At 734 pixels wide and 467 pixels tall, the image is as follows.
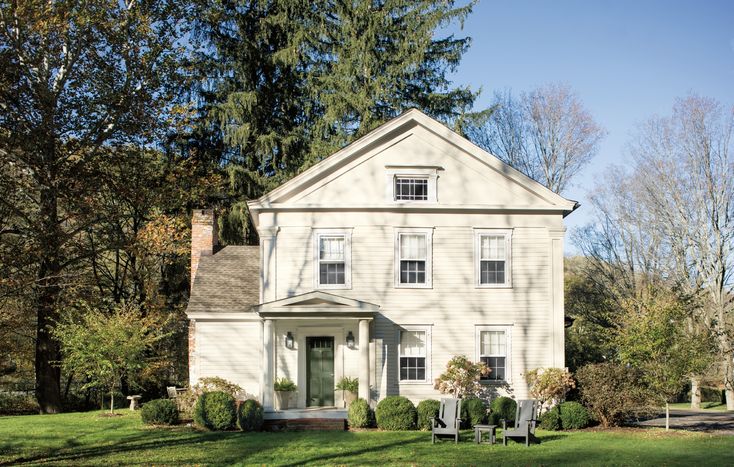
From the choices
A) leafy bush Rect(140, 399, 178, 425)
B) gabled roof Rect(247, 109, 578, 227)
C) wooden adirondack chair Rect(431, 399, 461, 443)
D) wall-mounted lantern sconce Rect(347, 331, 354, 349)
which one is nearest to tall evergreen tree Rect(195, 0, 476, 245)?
gabled roof Rect(247, 109, 578, 227)

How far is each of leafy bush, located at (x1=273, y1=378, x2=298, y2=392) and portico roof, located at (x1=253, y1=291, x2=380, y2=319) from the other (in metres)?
2.12

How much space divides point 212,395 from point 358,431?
401cm

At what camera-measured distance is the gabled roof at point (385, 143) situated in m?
23.9

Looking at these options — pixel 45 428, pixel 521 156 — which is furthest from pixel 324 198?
pixel 521 156

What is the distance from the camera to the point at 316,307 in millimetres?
22641

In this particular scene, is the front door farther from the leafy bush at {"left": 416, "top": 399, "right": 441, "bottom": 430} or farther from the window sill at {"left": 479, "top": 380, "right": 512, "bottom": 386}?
the window sill at {"left": 479, "top": 380, "right": 512, "bottom": 386}

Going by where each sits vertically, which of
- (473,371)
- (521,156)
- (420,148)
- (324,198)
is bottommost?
(473,371)

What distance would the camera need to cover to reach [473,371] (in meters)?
23.2

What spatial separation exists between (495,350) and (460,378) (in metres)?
1.69

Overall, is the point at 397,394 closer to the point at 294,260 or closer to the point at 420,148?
the point at 294,260

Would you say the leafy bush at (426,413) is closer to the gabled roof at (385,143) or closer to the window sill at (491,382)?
the window sill at (491,382)

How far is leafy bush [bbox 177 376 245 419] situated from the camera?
23.1m

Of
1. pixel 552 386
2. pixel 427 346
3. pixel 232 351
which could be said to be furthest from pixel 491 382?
pixel 232 351

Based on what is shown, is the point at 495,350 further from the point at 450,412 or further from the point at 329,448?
the point at 329,448
